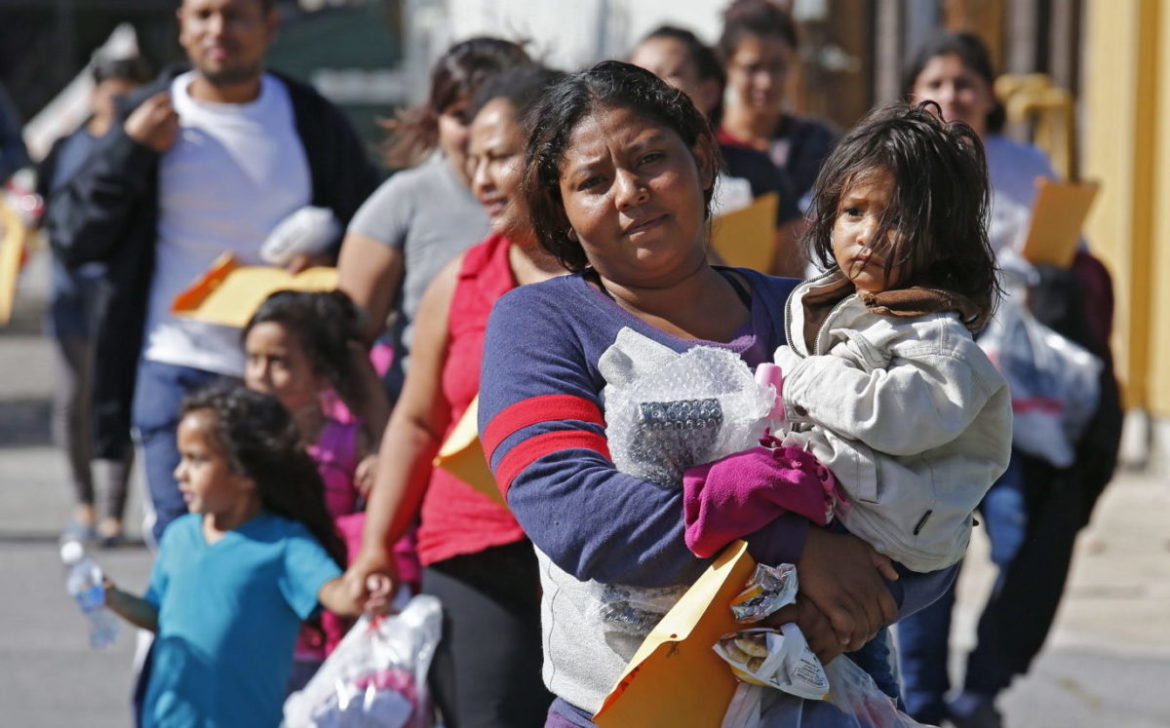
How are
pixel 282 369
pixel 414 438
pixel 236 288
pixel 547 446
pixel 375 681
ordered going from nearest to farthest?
1. pixel 547 446
2. pixel 414 438
3. pixel 375 681
4. pixel 282 369
5. pixel 236 288

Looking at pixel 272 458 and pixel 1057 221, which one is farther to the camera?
pixel 1057 221

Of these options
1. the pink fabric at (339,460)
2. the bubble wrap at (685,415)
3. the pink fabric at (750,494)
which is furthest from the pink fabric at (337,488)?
the pink fabric at (750,494)

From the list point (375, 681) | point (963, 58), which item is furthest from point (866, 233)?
point (963, 58)

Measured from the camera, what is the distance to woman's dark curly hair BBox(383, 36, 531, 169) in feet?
15.4

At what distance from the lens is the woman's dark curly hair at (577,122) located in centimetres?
283

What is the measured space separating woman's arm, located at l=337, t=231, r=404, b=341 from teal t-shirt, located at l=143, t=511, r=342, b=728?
1.86ft

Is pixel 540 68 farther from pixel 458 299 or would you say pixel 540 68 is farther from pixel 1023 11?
pixel 1023 11

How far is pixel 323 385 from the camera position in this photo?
15.5 feet

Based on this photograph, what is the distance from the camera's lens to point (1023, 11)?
12.7 meters

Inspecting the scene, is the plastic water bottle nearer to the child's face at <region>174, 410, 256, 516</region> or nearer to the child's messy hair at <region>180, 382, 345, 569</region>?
the child's face at <region>174, 410, 256, 516</region>

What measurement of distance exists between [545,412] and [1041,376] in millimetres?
2959

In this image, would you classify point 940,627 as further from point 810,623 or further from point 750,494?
point 750,494

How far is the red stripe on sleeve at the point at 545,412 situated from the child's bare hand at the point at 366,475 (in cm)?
181

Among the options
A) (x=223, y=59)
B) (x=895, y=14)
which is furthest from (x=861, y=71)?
(x=223, y=59)
